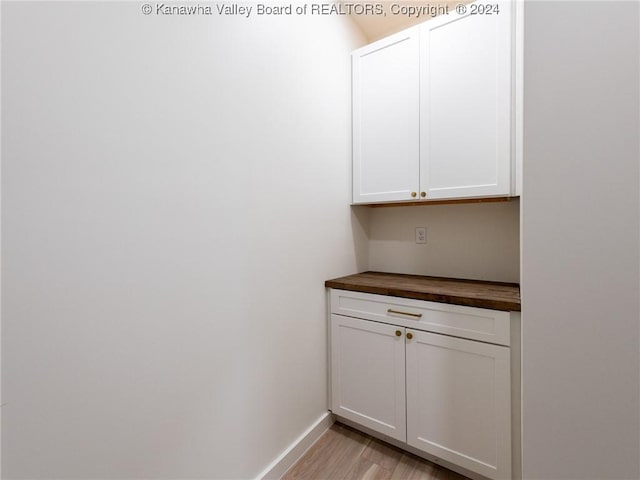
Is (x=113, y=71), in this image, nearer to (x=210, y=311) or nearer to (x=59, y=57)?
(x=59, y=57)

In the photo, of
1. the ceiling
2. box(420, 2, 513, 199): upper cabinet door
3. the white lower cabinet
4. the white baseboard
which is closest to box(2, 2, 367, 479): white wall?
the white baseboard

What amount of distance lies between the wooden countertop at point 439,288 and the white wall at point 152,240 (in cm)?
37

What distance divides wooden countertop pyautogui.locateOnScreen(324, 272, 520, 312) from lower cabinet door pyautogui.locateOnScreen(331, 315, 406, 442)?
0.64 ft

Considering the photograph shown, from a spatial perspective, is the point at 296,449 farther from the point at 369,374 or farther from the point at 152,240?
the point at 152,240

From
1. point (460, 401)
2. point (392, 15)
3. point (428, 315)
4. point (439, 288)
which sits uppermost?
point (392, 15)

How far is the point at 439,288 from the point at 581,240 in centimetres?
98

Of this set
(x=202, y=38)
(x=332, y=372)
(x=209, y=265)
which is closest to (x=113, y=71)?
(x=202, y=38)

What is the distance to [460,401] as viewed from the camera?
137 centimetres

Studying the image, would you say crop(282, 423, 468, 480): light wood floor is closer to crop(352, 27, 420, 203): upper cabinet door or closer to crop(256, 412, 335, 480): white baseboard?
crop(256, 412, 335, 480): white baseboard

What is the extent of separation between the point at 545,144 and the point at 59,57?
1.16 metres

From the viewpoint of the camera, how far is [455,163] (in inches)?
63.7

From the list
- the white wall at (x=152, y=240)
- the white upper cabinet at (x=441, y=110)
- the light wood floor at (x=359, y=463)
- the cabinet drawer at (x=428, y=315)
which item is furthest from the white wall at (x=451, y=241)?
the light wood floor at (x=359, y=463)

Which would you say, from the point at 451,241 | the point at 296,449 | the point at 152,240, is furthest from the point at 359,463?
the point at 152,240

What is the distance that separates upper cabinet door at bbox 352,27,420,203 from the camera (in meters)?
1.73
